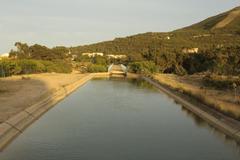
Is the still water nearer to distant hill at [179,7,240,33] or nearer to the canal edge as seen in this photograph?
the canal edge

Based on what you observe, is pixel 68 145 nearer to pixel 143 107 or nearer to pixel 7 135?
pixel 7 135

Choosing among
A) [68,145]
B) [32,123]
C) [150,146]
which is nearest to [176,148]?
[150,146]

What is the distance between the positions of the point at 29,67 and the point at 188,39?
69958 millimetres

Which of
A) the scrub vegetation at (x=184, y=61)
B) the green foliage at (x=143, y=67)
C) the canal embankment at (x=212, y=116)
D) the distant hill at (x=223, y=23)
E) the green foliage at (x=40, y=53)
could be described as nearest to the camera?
the canal embankment at (x=212, y=116)

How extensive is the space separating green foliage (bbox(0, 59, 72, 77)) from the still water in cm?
3344

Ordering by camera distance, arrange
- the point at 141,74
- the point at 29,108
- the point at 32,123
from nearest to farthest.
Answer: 1. the point at 32,123
2. the point at 29,108
3. the point at 141,74

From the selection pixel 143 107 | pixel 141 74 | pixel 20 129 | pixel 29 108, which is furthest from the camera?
pixel 141 74

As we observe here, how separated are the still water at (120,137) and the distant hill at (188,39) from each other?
72.9m

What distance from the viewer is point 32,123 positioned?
20.0 meters

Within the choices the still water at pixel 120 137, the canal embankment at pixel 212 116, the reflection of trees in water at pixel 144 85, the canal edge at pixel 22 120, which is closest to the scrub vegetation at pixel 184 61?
the canal embankment at pixel 212 116

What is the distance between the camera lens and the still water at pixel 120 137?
13453mm

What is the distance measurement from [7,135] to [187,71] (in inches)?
2203

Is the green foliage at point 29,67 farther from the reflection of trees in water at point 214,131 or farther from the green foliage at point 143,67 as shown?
the reflection of trees in water at point 214,131

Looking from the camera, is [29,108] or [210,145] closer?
[210,145]
